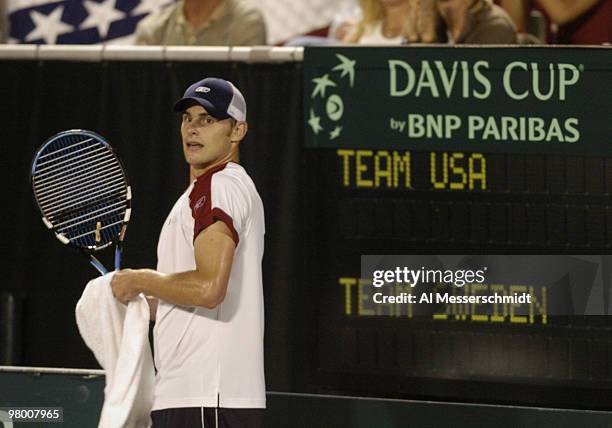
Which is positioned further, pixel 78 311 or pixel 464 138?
pixel 464 138

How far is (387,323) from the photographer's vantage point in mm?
5895

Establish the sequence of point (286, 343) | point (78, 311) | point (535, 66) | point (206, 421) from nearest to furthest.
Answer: point (206, 421)
point (78, 311)
point (535, 66)
point (286, 343)

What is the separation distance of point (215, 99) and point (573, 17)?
273cm

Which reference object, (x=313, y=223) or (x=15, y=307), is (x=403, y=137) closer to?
(x=313, y=223)

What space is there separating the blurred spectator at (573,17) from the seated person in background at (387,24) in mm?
486

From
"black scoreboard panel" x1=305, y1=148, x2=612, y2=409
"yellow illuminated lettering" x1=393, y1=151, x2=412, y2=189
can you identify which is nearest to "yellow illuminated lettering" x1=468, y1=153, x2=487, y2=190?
"black scoreboard panel" x1=305, y1=148, x2=612, y2=409

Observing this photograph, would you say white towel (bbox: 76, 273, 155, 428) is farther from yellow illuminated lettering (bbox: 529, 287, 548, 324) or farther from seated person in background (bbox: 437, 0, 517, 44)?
seated person in background (bbox: 437, 0, 517, 44)

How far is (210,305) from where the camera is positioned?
Answer: 13.5ft

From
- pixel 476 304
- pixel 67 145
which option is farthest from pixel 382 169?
pixel 67 145

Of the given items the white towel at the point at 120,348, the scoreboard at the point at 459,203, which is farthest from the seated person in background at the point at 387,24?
the white towel at the point at 120,348

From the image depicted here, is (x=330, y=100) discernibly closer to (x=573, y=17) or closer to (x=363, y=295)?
(x=363, y=295)

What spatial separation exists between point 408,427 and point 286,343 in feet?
2.22

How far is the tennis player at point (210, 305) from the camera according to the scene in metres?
4.13

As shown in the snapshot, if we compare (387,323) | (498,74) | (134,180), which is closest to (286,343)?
(387,323)
